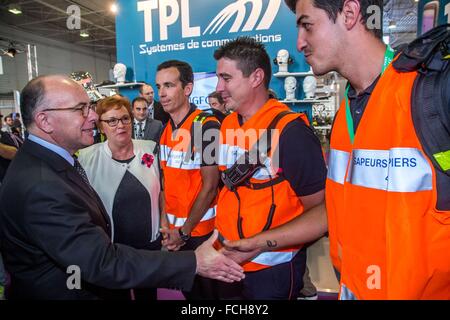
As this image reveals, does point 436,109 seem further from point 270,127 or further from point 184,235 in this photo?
point 184,235

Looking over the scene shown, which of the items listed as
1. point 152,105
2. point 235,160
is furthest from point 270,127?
point 152,105

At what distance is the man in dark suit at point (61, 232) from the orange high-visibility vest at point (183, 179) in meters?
0.85

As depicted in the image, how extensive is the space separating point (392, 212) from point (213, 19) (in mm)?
5063

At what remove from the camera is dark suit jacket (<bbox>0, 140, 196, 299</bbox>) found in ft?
3.92

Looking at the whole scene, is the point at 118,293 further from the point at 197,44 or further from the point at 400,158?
the point at 197,44

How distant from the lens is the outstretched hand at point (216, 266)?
4.83 feet

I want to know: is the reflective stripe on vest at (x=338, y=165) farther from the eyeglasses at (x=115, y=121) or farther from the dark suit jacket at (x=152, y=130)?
the dark suit jacket at (x=152, y=130)

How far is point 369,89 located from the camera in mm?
1077

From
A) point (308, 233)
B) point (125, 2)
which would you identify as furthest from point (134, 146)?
point (125, 2)

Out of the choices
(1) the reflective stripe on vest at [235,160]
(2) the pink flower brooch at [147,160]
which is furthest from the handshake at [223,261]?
(2) the pink flower brooch at [147,160]

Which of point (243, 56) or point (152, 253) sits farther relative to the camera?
point (243, 56)

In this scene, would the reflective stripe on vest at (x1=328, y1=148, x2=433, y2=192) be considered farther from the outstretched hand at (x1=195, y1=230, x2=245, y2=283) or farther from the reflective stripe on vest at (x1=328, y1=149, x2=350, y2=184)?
the outstretched hand at (x1=195, y1=230, x2=245, y2=283)

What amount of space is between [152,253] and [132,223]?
0.87 meters

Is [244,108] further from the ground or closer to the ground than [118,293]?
further from the ground
